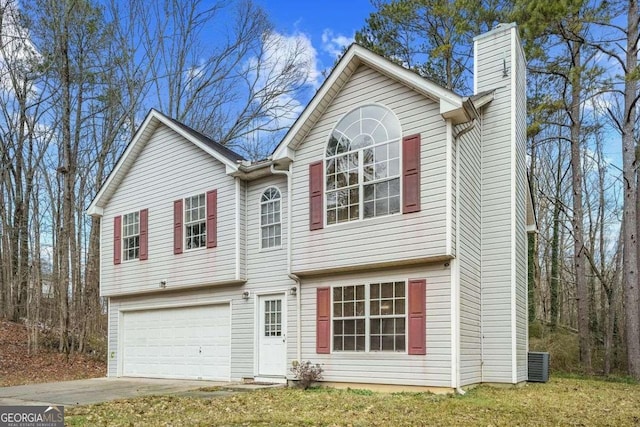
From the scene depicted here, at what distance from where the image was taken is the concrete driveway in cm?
1027

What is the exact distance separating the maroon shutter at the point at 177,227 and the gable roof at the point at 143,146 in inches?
68.1

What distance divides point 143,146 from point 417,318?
377 inches

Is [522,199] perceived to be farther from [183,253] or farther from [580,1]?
[183,253]

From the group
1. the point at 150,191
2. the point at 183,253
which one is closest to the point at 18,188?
the point at 150,191

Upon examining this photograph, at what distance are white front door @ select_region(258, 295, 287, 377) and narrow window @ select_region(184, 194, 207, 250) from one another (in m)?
2.36

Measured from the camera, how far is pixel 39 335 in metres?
18.8

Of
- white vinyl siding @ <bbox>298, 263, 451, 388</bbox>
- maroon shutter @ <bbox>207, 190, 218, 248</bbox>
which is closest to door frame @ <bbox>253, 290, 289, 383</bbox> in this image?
white vinyl siding @ <bbox>298, 263, 451, 388</bbox>

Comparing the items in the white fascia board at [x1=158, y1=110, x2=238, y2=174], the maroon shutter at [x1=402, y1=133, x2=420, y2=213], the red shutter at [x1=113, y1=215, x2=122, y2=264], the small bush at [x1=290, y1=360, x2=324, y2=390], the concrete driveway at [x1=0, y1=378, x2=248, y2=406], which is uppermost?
the white fascia board at [x1=158, y1=110, x2=238, y2=174]

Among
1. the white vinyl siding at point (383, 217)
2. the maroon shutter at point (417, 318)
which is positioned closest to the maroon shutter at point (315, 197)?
the white vinyl siding at point (383, 217)

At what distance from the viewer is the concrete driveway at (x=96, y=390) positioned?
10.3 m

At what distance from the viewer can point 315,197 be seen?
11.5 meters

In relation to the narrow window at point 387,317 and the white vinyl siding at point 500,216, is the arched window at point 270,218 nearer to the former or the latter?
the narrow window at point 387,317

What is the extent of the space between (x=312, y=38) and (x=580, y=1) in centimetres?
1291

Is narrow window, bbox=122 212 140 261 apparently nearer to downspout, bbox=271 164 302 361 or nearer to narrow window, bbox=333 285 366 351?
downspout, bbox=271 164 302 361
